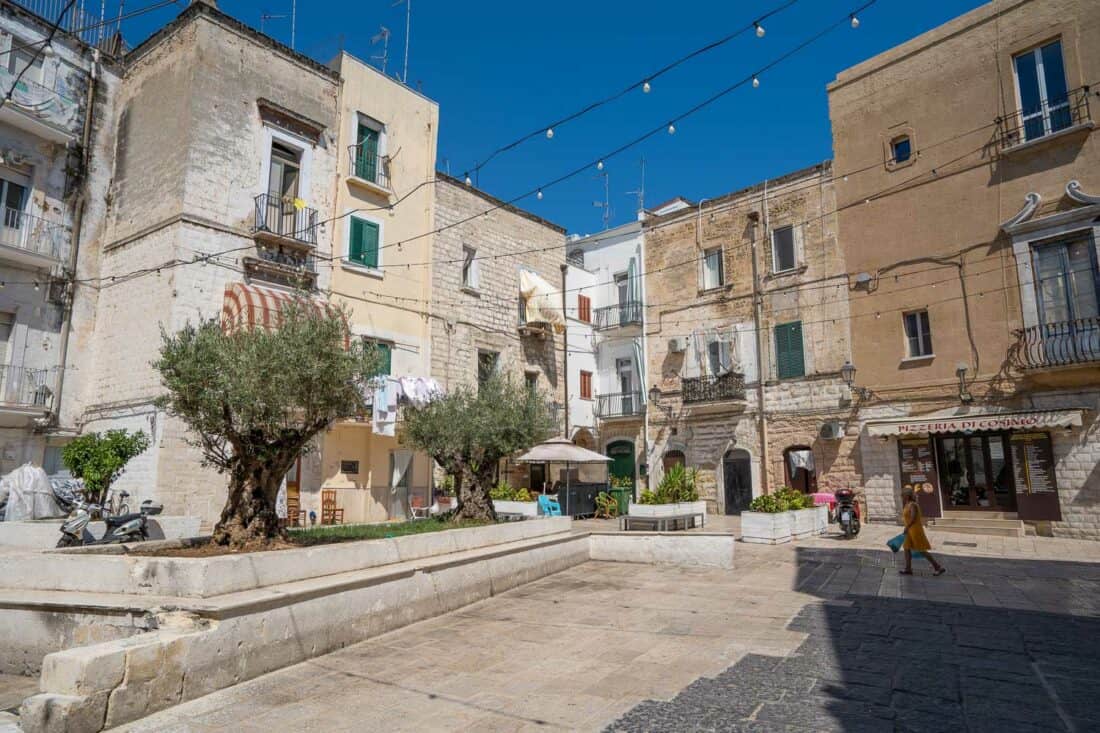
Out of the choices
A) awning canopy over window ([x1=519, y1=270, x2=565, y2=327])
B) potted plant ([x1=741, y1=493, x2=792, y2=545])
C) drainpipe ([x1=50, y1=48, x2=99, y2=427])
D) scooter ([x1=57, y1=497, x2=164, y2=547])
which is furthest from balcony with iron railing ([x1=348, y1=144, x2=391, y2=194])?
potted plant ([x1=741, y1=493, x2=792, y2=545])

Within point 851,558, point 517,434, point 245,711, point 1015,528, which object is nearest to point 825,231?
point 1015,528

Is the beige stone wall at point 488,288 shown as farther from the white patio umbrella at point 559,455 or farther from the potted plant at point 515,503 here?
the potted plant at point 515,503

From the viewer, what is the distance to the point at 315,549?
680 centimetres

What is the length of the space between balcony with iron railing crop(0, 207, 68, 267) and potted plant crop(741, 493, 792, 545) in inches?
661

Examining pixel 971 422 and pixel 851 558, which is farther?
pixel 971 422

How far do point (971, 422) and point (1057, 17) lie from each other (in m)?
10.0

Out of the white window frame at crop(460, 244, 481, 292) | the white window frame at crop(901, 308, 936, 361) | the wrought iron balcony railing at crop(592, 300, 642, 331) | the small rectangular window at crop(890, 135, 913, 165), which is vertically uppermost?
the small rectangular window at crop(890, 135, 913, 165)

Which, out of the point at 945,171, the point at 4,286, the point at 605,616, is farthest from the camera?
the point at 945,171

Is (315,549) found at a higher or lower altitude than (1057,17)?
lower

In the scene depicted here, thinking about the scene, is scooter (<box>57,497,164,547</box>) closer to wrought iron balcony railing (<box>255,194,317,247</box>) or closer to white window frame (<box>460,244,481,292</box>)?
wrought iron balcony railing (<box>255,194,317,247</box>)

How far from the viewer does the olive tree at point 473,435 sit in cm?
1239

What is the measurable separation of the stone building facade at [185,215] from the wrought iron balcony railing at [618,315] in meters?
11.4

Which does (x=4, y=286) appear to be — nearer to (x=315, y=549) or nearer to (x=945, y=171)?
(x=315, y=549)

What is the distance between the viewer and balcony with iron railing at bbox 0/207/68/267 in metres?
14.8
